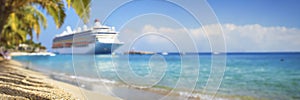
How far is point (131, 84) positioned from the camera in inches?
380

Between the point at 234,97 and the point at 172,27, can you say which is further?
the point at 234,97

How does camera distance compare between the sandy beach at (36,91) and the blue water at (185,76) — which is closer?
the sandy beach at (36,91)

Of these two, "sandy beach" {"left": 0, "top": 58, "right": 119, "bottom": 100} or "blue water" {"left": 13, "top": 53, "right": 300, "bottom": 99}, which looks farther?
"blue water" {"left": 13, "top": 53, "right": 300, "bottom": 99}

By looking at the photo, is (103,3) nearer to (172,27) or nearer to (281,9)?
(172,27)

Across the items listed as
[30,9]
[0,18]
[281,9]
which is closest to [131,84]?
[0,18]

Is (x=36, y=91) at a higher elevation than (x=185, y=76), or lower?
higher

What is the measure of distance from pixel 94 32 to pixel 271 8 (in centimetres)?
2653

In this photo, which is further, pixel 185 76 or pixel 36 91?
pixel 185 76

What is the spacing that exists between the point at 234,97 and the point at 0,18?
7.71 m

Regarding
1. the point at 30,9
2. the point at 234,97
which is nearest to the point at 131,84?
the point at 234,97

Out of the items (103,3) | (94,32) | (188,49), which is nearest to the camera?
(103,3)

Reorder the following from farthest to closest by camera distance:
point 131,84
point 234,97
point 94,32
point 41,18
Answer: point 41,18, point 131,84, point 234,97, point 94,32

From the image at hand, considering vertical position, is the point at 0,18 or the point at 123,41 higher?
the point at 0,18

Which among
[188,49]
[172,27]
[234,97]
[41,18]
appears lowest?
[234,97]
